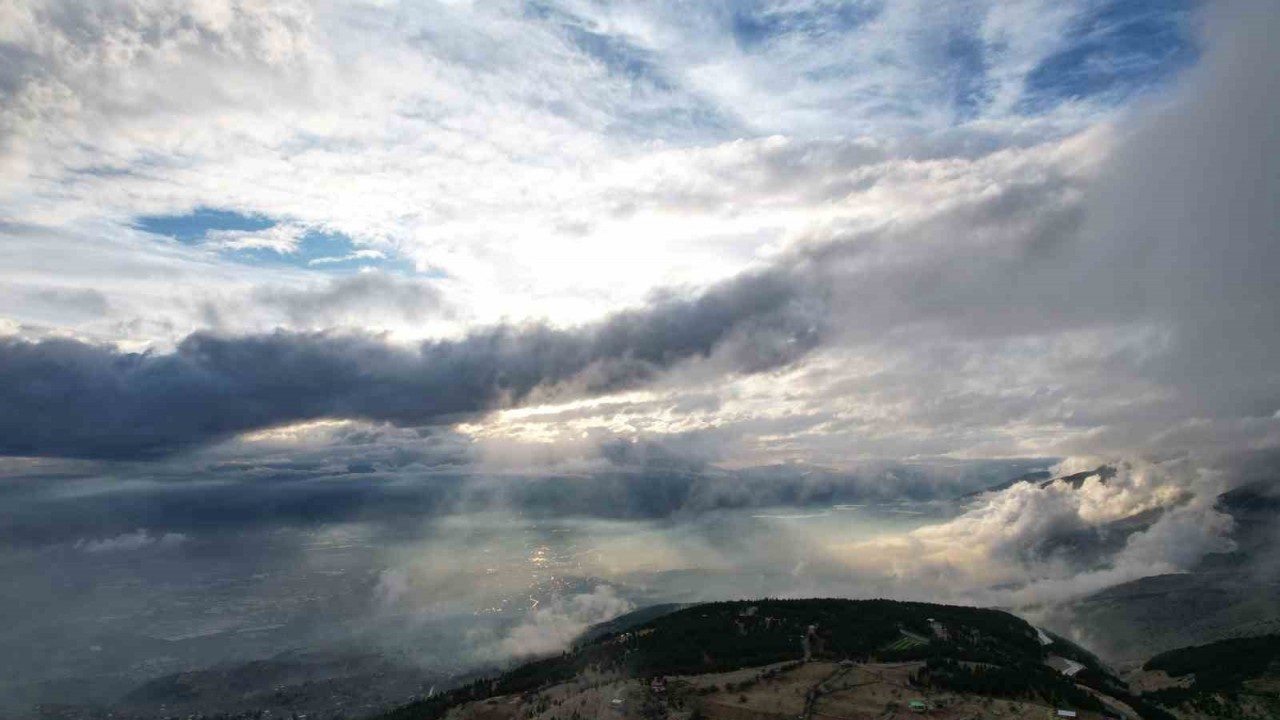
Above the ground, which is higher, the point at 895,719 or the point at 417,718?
the point at 895,719

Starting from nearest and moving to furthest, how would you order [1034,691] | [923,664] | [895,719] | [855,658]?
[895,719], [1034,691], [923,664], [855,658]

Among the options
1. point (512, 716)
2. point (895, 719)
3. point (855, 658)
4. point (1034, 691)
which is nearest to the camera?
point (895, 719)

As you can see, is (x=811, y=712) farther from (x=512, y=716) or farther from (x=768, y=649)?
(x=512, y=716)

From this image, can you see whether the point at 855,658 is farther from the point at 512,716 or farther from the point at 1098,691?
the point at 512,716

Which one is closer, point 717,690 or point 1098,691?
point 717,690

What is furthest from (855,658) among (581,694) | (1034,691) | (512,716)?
(512,716)

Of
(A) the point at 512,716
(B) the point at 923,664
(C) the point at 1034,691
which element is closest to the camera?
(C) the point at 1034,691

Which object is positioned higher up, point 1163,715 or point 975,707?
point 975,707

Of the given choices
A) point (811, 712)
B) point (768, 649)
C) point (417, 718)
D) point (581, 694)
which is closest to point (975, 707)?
point (811, 712)

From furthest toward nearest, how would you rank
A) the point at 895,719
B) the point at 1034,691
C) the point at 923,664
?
the point at 923,664
the point at 1034,691
the point at 895,719
